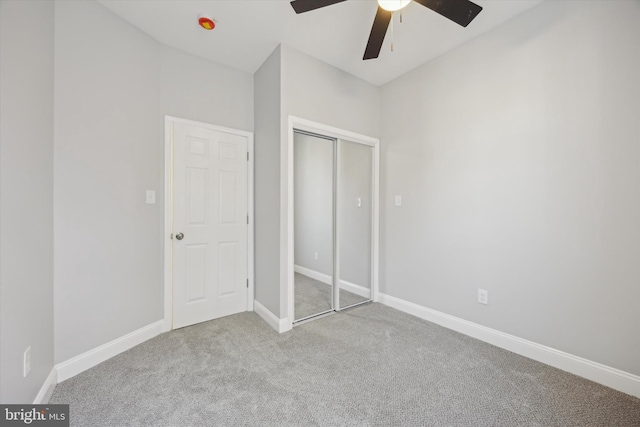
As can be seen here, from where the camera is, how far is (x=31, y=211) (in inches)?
56.3

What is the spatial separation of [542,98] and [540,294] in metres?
1.52

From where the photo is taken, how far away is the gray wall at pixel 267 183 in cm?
248

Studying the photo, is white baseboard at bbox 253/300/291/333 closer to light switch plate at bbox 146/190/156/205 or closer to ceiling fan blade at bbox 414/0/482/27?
light switch plate at bbox 146/190/156/205

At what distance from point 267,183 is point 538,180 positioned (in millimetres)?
2354

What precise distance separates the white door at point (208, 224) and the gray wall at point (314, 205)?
627 millimetres

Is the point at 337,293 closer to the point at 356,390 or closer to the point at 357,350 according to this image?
the point at 357,350

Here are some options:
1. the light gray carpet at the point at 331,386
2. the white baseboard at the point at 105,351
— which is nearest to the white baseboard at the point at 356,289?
the light gray carpet at the point at 331,386

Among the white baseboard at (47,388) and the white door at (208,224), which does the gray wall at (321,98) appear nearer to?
the white door at (208,224)

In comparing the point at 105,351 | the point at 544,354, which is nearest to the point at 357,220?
the point at 544,354

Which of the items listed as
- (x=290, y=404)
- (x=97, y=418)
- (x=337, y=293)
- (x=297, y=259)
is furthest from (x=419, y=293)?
(x=97, y=418)

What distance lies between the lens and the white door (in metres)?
2.49

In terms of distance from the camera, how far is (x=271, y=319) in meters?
A: 2.56

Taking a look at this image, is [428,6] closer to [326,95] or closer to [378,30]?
[378,30]

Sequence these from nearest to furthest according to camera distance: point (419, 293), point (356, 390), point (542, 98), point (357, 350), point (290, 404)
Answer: point (290, 404), point (356, 390), point (542, 98), point (357, 350), point (419, 293)
